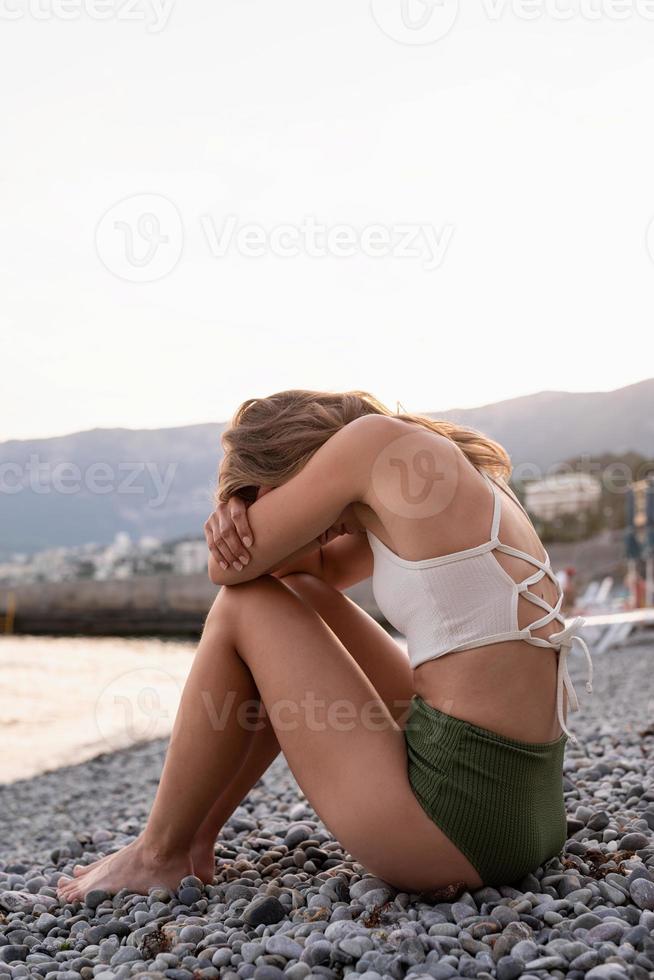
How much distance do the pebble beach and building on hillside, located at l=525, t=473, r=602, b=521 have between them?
58.4 ft

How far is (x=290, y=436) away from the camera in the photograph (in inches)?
76.3

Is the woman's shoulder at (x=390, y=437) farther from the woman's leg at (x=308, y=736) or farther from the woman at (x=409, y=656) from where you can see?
the woman's leg at (x=308, y=736)

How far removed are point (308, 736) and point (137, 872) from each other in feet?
2.15

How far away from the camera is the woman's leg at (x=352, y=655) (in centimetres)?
210

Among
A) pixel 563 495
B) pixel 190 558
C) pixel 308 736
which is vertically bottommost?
pixel 190 558

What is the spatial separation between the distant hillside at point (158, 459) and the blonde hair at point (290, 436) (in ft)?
0.41

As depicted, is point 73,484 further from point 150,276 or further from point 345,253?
point 345,253

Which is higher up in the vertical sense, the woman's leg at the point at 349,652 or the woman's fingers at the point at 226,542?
the woman's fingers at the point at 226,542

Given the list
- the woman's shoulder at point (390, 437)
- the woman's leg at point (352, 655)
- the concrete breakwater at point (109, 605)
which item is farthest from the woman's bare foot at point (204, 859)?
the concrete breakwater at point (109, 605)

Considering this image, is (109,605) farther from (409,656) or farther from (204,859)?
(409,656)

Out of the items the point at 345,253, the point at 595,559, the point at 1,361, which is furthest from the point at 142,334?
the point at 345,253

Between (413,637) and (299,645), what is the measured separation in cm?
23

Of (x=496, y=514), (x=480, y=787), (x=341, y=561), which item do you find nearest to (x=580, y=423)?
(x=341, y=561)

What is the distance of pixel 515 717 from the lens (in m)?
1.72
